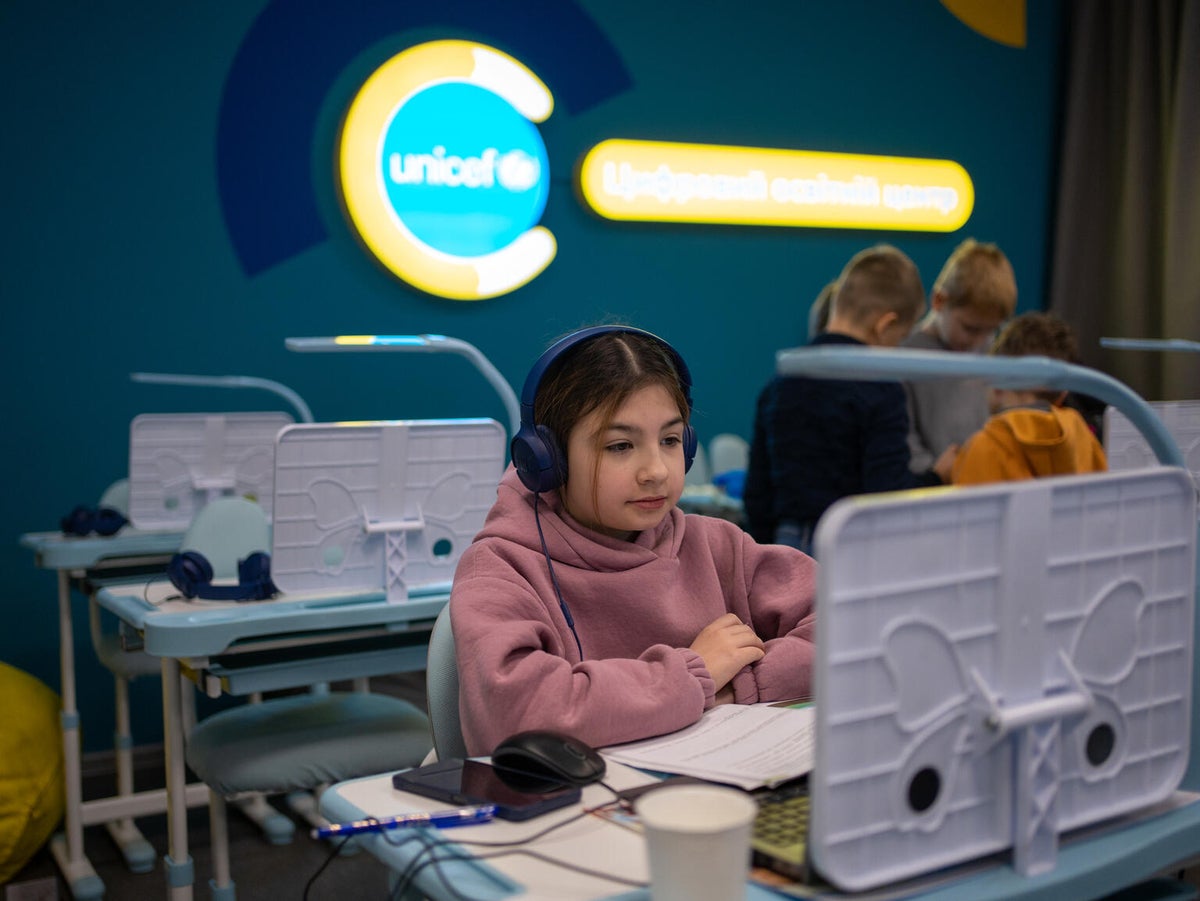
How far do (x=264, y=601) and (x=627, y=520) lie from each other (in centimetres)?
113

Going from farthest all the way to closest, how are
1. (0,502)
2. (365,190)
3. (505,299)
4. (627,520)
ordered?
1. (505,299)
2. (365,190)
3. (0,502)
4. (627,520)

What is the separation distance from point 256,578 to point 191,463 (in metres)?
1.13

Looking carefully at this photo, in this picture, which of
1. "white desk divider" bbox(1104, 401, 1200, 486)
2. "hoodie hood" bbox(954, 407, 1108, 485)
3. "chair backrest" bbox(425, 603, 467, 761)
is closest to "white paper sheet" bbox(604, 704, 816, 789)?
"chair backrest" bbox(425, 603, 467, 761)

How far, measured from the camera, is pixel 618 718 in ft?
3.87

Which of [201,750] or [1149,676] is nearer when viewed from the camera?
[1149,676]

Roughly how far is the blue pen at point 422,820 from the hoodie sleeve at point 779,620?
0.46 metres

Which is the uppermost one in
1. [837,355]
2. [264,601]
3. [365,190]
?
[365,190]

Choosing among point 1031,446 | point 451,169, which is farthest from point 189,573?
point 451,169

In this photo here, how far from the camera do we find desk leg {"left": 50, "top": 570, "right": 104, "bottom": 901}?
9.06ft

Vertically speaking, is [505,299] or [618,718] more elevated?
[505,299]

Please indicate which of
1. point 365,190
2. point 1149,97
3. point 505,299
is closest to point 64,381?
point 365,190

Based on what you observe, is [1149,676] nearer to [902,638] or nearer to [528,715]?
[902,638]

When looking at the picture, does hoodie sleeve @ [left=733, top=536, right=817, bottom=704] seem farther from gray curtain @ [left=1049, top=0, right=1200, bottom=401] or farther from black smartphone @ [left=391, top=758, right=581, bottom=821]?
gray curtain @ [left=1049, top=0, right=1200, bottom=401]

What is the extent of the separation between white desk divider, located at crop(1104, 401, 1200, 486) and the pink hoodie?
0.66 meters
